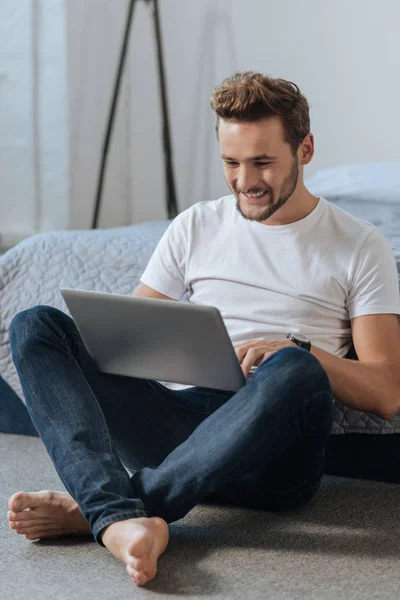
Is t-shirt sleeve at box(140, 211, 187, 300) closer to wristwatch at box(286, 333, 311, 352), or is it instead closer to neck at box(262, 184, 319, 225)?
neck at box(262, 184, 319, 225)

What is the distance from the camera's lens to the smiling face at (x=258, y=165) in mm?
1455

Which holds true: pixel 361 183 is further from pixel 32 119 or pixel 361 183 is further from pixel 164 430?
pixel 164 430

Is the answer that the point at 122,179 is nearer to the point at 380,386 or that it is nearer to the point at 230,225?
the point at 230,225

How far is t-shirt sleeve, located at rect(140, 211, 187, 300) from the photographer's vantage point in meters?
1.61

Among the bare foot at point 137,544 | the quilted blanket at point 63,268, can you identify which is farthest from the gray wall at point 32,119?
the bare foot at point 137,544

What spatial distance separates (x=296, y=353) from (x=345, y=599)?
1.11ft

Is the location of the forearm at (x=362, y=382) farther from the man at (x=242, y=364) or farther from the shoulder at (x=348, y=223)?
the shoulder at (x=348, y=223)

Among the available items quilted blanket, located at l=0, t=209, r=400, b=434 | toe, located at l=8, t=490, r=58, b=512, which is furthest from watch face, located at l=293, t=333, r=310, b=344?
quilted blanket, located at l=0, t=209, r=400, b=434

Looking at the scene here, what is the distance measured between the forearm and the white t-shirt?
11 centimetres

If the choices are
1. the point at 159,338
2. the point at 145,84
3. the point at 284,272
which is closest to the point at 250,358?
the point at 159,338

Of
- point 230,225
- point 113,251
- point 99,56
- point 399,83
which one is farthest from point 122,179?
point 230,225

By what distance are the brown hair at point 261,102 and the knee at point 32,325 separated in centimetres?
44

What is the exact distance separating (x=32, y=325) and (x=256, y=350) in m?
0.36

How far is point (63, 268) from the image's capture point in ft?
6.44
